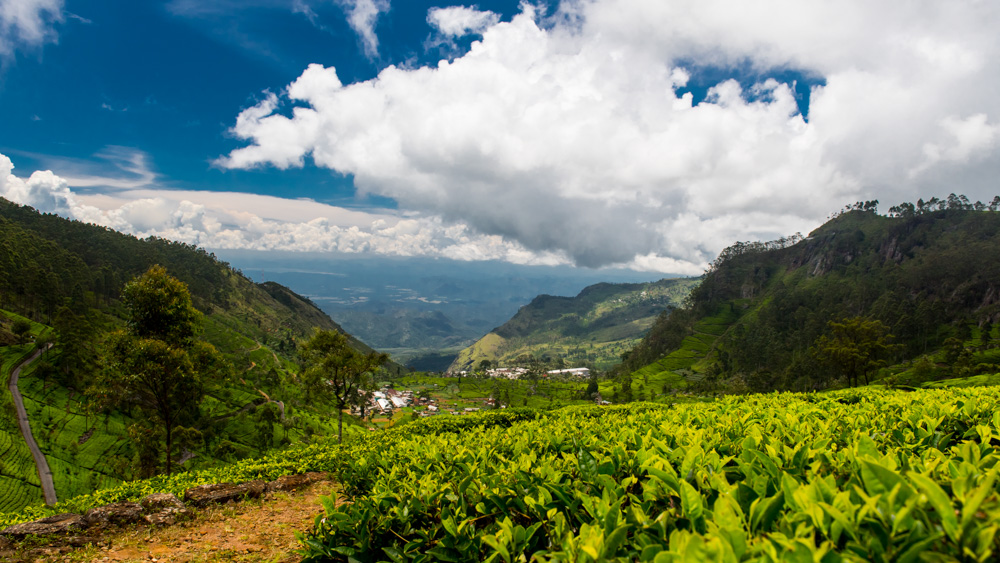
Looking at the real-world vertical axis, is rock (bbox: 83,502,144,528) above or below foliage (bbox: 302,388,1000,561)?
below

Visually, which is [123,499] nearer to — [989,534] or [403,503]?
[403,503]

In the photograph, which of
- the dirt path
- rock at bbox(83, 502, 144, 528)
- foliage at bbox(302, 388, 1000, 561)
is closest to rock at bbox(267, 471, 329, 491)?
the dirt path

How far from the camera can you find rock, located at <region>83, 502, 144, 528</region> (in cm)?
670

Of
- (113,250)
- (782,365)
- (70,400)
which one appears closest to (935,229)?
(782,365)

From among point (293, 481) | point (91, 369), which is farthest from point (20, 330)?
point (293, 481)

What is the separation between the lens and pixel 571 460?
3.52m

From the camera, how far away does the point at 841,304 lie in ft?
320

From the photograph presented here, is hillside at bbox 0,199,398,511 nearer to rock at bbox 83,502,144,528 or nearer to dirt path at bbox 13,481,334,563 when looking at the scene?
rock at bbox 83,502,144,528

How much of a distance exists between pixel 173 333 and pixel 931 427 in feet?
66.6

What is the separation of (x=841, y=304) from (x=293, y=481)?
401 ft

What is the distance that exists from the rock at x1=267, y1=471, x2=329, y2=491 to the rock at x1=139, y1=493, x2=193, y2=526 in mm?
1512

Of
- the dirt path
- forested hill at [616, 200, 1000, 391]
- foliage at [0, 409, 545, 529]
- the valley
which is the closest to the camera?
the valley

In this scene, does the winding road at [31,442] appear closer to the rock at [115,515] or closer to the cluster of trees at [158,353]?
the cluster of trees at [158,353]

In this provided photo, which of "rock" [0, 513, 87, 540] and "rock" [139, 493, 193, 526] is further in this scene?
"rock" [139, 493, 193, 526]
